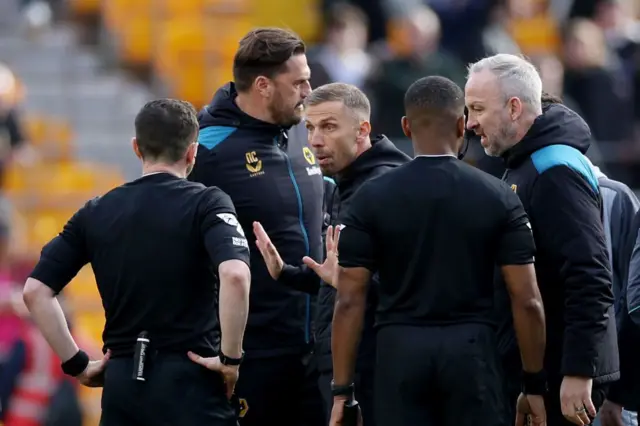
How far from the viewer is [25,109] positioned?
13.9m

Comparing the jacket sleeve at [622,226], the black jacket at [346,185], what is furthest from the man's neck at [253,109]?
the jacket sleeve at [622,226]

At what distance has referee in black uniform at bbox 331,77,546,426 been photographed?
18.8ft

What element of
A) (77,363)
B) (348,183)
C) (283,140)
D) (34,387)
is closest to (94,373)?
(77,363)

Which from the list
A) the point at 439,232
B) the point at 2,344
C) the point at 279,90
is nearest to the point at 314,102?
the point at 279,90

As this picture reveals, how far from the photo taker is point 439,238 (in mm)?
5766

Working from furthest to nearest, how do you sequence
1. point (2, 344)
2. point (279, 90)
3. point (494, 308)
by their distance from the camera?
point (2, 344)
point (279, 90)
point (494, 308)

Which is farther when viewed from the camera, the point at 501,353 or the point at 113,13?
the point at 113,13

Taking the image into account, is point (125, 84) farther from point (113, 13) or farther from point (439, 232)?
point (439, 232)

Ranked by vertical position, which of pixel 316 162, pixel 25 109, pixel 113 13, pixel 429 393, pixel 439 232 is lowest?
pixel 429 393

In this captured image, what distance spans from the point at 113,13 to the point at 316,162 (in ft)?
24.5

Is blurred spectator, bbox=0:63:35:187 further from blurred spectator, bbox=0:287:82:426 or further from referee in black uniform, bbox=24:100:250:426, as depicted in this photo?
referee in black uniform, bbox=24:100:250:426

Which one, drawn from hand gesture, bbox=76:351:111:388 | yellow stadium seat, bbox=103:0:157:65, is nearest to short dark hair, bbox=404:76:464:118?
hand gesture, bbox=76:351:111:388

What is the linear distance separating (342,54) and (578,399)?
25.5ft

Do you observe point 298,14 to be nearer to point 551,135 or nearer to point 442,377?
point 551,135
